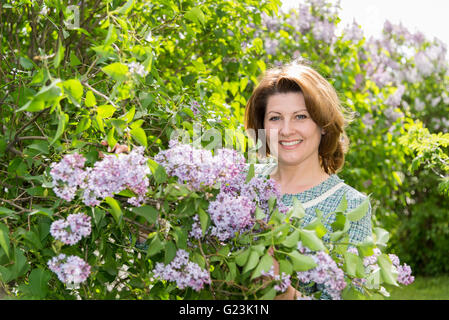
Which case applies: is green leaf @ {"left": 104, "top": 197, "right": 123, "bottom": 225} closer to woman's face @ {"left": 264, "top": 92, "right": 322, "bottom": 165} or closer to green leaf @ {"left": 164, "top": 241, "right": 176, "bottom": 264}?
green leaf @ {"left": 164, "top": 241, "right": 176, "bottom": 264}

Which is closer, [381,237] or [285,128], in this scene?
[381,237]

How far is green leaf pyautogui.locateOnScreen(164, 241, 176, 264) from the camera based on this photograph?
4.31 ft

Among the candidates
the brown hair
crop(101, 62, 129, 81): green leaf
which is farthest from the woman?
crop(101, 62, 129, 81): green leaf

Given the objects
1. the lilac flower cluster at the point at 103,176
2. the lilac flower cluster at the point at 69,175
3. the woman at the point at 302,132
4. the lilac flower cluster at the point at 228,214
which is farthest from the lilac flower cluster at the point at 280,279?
the woman at the point at 302,132

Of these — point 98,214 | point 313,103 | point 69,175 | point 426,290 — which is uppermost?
point 313,103

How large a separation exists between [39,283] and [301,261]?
26.4 inches

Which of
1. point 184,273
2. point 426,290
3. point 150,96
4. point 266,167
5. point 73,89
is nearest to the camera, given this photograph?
point 73,89

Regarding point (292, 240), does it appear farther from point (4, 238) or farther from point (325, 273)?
point (4, 238)

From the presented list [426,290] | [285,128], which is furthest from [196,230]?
[426,290]

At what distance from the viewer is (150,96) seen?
1.59 metres

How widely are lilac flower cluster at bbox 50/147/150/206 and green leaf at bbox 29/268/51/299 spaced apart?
0.26 m

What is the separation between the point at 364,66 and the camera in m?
5.89
